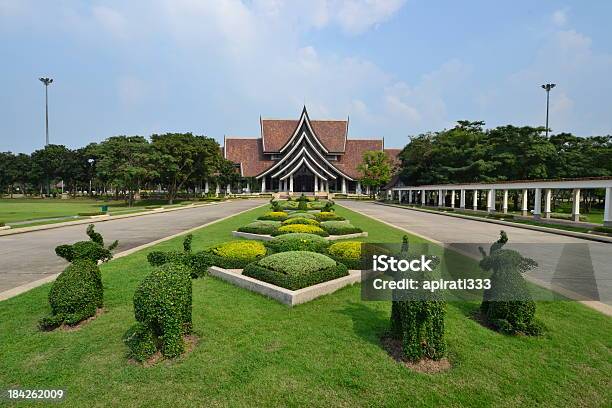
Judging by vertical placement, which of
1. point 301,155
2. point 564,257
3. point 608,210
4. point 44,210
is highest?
point 301,155

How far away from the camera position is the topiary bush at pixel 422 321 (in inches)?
162

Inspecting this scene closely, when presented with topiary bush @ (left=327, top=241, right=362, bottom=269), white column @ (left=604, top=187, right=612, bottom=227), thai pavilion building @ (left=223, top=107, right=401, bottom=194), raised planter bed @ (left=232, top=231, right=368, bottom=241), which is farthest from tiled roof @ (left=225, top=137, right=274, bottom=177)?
topiary bush @ (left=327, top=241, right=362, bottom=269)

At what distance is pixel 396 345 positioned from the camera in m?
4.78

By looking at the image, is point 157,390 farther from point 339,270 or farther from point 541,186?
point 541,186

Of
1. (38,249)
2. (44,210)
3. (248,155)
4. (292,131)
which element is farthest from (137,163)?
(292,131)

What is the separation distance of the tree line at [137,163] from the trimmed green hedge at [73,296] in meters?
40.2

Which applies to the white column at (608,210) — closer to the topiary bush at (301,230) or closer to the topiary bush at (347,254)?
the topiary bush at (301,230)

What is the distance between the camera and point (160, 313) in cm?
425

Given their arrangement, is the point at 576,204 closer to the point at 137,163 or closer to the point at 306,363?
the point at 306,363

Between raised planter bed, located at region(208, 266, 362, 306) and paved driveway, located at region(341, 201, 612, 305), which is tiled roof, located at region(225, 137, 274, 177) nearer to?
paved driveway, located at region(341, 201, 612, 305)

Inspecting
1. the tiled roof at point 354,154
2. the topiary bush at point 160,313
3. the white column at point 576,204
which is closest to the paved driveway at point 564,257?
the white column at point 576,204

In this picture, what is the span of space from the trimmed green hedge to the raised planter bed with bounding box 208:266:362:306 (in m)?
2.88

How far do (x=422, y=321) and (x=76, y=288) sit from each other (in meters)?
5.35

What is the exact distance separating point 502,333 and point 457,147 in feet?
156
